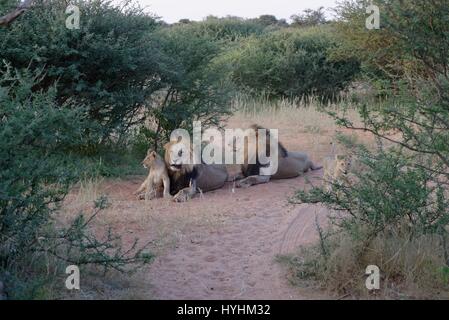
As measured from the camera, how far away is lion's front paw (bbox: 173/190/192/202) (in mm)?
9309

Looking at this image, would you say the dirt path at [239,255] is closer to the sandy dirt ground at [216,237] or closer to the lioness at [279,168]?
the sandy dirt ground at [216,237]

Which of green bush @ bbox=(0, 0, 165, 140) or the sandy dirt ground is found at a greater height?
green bush @ bbox=(0, 0, 165, 140)

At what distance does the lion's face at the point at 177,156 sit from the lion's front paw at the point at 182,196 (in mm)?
412

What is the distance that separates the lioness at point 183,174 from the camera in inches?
378

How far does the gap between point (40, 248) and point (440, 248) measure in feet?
11.5

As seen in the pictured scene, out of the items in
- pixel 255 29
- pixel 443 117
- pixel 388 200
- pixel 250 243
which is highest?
pixel 255 29

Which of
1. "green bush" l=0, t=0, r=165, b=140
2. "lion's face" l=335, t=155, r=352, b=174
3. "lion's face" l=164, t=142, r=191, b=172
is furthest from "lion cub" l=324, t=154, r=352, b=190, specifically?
"green bush" l=0, t=0, r=165, b=140

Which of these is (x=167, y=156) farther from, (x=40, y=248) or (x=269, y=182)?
(x=40, y=248)

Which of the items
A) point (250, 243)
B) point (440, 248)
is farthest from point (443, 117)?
point (250, 243)

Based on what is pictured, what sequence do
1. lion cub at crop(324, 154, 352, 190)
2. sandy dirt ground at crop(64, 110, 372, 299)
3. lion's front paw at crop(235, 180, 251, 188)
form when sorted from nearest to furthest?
sandy dirt ground at crop(64, 110, 372, 299), lion cub at crop(324, 154, 352, 190), lion's front paw at crop(235, 180, 251, 188)

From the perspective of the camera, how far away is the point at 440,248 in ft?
19.6

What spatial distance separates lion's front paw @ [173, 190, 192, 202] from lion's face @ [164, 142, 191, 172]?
41 centimetres

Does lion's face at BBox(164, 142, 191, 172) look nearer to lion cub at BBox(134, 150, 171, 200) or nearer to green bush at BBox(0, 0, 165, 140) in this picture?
lion cub at BBox(134, 150, 171, 200)

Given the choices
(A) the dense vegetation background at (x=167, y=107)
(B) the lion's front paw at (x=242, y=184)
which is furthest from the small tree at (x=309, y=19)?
(B) the lion's front paw at (x=242, y=184)
